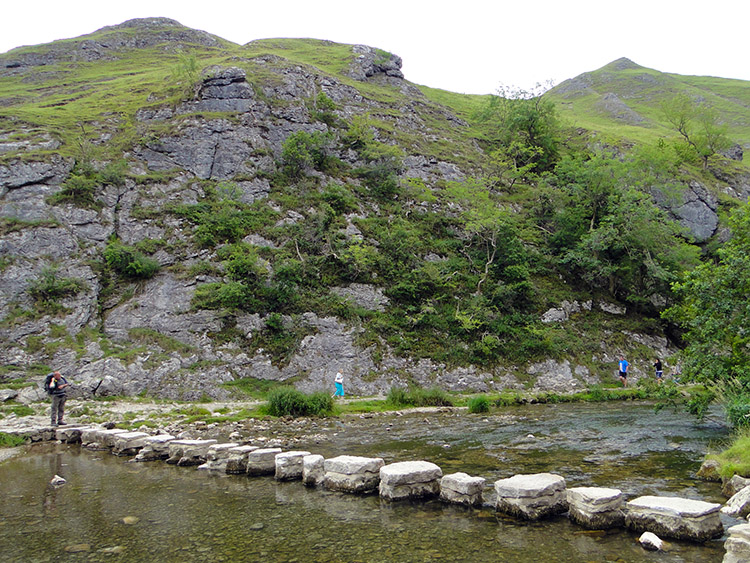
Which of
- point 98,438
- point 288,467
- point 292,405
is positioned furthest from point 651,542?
point 98,438

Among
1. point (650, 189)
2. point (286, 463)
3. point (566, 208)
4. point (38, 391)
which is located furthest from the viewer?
point (650, 189)

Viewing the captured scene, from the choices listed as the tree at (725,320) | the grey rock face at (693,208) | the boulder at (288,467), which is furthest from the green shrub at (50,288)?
the grey rock face at (693,208)

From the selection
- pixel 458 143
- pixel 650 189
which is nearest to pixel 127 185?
pixel 458 143

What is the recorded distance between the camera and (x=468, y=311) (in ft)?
96.7

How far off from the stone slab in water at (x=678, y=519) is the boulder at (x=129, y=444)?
39.4ft

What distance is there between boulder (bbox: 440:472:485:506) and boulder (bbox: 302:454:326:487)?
2637mm

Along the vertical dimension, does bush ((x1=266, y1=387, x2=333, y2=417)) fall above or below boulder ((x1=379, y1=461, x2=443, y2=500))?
below

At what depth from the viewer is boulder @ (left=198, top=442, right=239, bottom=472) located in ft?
32.6

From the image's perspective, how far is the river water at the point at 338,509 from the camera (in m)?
5.32

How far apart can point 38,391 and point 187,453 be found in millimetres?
13469

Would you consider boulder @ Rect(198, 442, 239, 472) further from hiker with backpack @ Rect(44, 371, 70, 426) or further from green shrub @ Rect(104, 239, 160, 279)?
green shrub @ Rect(104, 239, 160, 279)

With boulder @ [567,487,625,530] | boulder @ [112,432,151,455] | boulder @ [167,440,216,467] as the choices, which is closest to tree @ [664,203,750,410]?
boulder @ [567,487,625,530]

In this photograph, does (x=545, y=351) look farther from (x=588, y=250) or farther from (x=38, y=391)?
(x=38, y=391)

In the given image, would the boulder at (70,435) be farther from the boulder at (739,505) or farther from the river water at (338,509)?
the boulder at (739,505)
